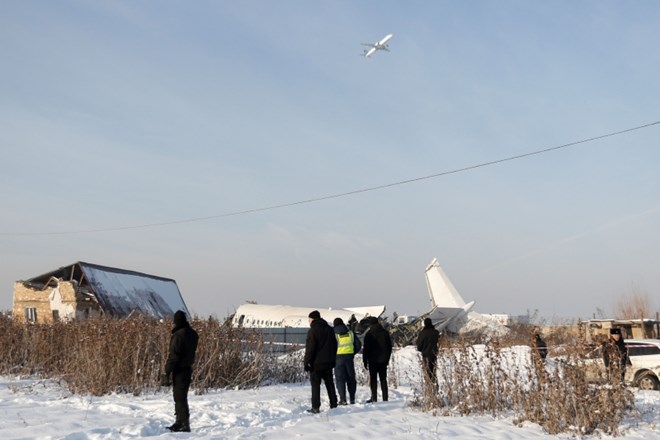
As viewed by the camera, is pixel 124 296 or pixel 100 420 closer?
pixel 100 420

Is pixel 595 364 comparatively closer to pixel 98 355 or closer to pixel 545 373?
pixel 545 373

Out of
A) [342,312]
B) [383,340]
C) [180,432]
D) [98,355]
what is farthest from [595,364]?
[342,312]

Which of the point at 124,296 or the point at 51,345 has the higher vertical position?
the point at 124,296

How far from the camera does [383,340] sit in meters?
12.6

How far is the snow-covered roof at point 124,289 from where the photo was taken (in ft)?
103

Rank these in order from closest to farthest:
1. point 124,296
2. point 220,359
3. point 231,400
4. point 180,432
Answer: point 180,432
point 231,400
point 220,359
point 124,296

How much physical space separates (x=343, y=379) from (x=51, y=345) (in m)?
8.47

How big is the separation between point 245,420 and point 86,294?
23.2 m

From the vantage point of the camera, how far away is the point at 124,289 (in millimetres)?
33281

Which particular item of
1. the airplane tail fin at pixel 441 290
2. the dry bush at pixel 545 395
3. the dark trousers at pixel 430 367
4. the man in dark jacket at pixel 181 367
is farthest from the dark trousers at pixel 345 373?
the airplane tail fin at pixel 441 290

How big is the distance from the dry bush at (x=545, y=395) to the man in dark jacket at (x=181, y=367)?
4212mm

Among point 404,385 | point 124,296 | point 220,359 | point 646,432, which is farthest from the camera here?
point 124,296

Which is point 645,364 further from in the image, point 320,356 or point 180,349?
point 180,349

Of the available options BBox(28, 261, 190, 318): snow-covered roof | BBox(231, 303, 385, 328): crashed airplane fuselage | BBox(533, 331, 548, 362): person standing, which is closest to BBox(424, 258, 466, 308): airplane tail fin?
BBox(231, 303, 385, 328): crashed airplane fuselage
